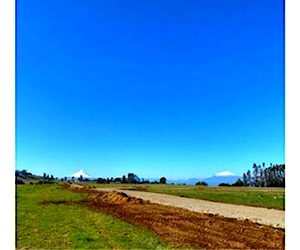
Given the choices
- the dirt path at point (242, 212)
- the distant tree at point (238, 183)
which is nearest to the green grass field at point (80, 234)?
the dirt path at point (242, 212)

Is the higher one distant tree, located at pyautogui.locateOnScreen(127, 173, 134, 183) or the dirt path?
the dirt path

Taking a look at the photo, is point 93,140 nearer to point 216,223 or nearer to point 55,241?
point 216,223

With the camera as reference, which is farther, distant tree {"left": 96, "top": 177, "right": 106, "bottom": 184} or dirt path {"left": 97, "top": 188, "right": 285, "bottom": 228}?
distant tree {"left": 96, "top": 177, "right": 106, "bottom": 184}

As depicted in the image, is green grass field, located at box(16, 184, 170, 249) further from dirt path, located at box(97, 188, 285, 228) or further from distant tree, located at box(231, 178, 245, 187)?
distant tree, located at box(231, 178, 245, 187)

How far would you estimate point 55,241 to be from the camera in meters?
3.13
